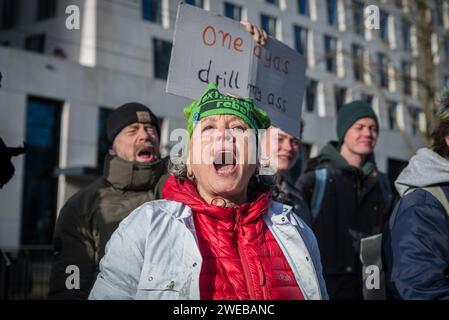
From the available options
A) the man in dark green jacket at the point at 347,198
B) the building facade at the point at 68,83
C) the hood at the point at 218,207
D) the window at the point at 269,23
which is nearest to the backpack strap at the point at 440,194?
the hood at the point at 218,207

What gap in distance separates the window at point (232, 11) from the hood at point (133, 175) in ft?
55.5

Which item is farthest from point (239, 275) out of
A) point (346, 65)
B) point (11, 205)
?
point (346, 65)

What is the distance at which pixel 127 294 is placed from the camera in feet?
8.00

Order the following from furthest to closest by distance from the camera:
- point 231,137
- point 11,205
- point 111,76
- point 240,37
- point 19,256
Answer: point 111,76, point 11,205, point 19,256, point 240,37, point 231,137

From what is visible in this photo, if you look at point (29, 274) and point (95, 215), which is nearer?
point (95, 215)

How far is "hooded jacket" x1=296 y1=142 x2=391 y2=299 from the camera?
195 inches

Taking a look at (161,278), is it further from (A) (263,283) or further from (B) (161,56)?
(B) (161,56)

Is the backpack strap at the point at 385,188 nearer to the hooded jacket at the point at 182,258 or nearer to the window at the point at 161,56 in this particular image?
the hooded jacket at the point at 182,258

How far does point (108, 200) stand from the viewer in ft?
13.3

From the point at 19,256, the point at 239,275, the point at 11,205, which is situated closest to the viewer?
the point at 239,275

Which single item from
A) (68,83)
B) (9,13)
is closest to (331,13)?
(68,83)

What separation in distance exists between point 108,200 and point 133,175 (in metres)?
0.21
